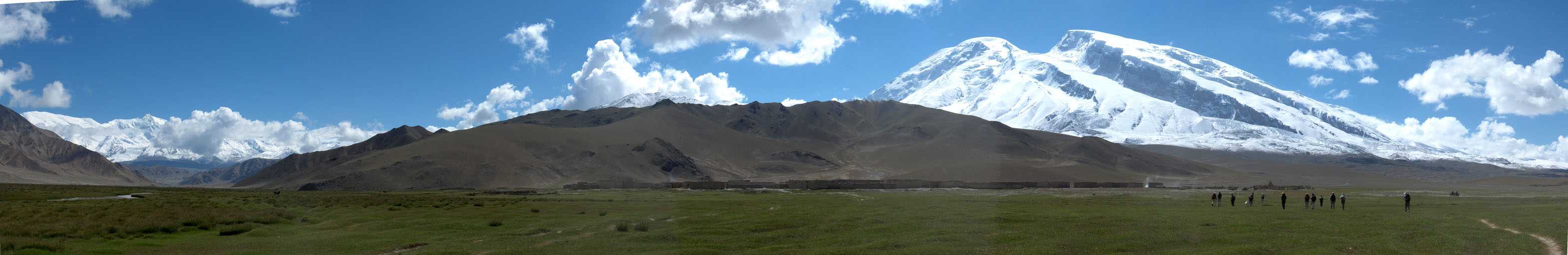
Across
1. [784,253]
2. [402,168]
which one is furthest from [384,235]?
[402,168]

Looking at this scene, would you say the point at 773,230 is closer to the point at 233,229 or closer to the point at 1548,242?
the point at 233,229

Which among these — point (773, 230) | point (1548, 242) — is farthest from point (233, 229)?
point (1548, 242)

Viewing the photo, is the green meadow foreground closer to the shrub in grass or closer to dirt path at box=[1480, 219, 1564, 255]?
the shrub in grass

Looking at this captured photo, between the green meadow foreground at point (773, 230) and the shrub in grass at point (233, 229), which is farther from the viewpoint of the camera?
the shrub in grass at point (233, 229)

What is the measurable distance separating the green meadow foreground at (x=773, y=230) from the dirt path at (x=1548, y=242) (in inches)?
9.4

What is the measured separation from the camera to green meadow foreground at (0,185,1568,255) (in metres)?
25.9

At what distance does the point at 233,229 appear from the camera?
1297 inches

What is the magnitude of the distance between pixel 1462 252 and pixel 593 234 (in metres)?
24.8

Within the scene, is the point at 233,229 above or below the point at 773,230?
below

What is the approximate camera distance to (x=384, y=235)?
3238cm

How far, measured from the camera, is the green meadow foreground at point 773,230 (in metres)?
25.9

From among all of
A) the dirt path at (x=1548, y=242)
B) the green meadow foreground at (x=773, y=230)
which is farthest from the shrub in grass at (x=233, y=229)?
the dirt path at (x=1548, y=242)

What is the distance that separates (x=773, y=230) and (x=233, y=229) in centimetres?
1874

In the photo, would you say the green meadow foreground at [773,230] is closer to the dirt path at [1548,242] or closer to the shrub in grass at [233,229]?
the shrub in grass at [233,229]
